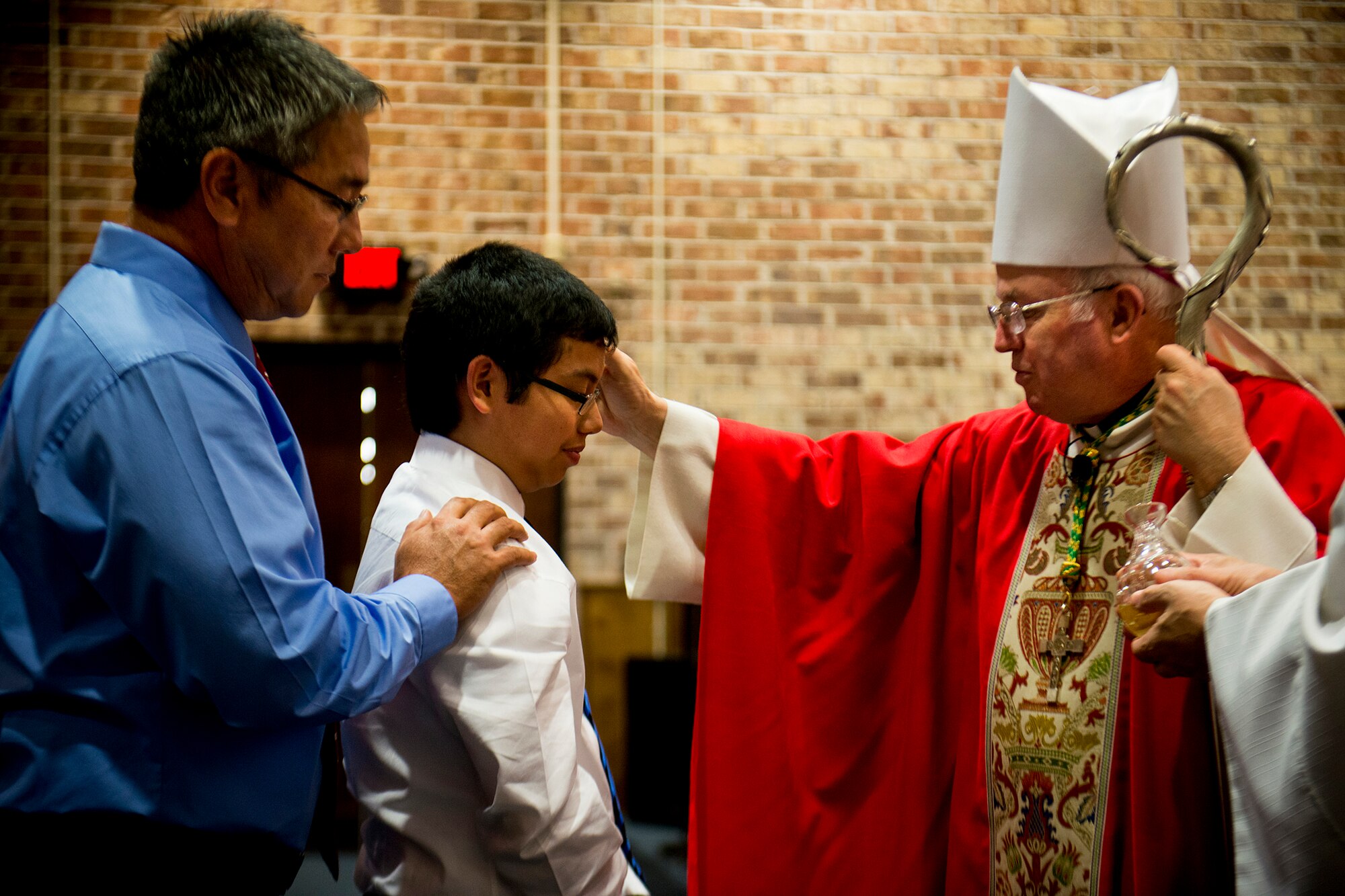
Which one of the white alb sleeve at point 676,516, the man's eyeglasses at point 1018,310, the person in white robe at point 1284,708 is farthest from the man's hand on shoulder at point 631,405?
the person in white robe at point 1284,708

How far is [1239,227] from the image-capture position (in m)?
1.55

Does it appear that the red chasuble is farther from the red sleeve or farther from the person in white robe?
the person in white robe

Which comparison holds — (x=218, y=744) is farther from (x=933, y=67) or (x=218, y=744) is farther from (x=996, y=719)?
(x=933, y=67)

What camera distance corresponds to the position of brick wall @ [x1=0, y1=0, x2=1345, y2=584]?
452cm

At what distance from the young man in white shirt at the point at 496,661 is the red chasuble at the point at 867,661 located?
0.46 m

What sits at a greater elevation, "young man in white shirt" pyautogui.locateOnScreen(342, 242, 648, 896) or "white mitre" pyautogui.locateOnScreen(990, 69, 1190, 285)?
"white mitre" pyautogui.locateOnScreen(990, 69, 1190, 285)

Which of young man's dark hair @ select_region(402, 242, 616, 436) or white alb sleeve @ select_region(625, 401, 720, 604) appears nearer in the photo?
young man's dark hair @ select_region(402, 242, 616, 436)

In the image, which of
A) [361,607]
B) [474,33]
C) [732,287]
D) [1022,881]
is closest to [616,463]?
[732,287]

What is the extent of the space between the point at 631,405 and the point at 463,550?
75cm

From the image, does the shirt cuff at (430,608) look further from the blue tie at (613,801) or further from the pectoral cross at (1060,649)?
the pectoral cross at (1060,649)

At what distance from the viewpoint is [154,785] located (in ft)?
3.74

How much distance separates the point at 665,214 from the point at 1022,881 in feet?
11.2

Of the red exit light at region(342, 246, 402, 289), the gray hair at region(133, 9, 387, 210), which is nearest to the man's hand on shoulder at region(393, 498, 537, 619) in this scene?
the gray hair at region(133, 9, 387, 210)

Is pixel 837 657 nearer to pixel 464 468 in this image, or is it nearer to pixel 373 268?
pixel 464 468
